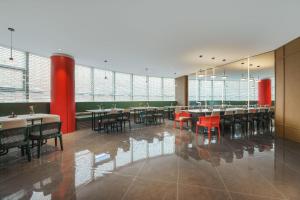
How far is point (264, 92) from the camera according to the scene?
12.4 meters

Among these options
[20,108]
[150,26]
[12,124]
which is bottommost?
[12,124]

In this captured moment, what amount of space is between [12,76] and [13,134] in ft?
11.7

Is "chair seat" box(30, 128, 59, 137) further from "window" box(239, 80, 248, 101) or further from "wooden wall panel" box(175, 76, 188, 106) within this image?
"window" box(239, 80, 248, 101)

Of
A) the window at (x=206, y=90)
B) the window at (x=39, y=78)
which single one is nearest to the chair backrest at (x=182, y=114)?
the window at (x=39, y=78)

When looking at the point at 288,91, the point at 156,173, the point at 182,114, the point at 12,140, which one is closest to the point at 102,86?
the point at 182,114

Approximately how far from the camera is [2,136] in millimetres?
2938

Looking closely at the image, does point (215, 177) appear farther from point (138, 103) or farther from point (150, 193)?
point (138, 103)

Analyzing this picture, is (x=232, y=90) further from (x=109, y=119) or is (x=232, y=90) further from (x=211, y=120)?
(x=109, y=119)

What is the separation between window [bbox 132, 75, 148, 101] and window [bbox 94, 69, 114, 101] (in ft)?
6.25

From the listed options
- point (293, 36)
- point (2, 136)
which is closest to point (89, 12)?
point (2, 136)

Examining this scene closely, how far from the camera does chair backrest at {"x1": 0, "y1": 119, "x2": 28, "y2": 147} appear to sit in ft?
9.78

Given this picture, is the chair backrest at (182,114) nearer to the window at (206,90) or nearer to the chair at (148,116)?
the chair at (148,116)

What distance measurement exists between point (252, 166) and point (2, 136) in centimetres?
485

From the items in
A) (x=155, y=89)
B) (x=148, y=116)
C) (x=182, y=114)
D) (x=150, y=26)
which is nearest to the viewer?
(x=150, y=26)
